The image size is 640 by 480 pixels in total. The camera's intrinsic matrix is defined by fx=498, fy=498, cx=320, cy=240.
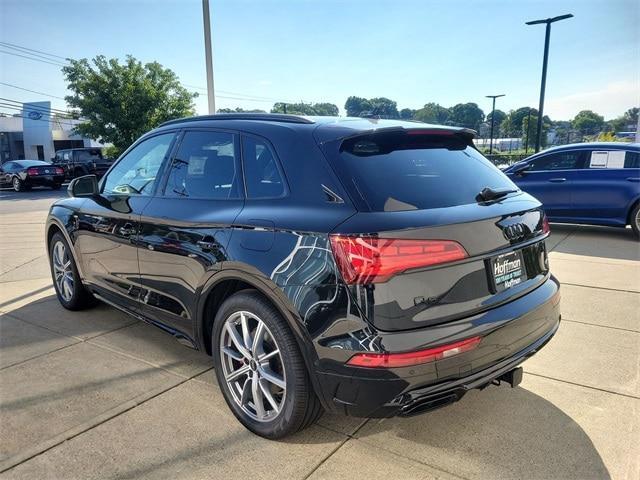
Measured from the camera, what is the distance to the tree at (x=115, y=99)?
26297mm

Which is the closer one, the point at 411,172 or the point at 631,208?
the point at 411,172

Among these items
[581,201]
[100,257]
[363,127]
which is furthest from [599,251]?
[100,257]

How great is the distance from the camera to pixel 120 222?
148 inches

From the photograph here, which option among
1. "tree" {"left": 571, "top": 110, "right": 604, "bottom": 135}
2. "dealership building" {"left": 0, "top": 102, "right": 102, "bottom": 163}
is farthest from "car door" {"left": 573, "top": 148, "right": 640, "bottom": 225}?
"tree" {"left": 571, "top": 110, "right": 604, "bottom": 135}

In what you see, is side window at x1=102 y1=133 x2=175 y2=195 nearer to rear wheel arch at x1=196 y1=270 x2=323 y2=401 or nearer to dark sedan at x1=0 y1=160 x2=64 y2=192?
rear wheel arch at x1=196 y1=270 x2=323 y2=401

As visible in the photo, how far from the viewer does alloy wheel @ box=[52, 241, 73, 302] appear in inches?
188

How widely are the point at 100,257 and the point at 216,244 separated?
1782 mm

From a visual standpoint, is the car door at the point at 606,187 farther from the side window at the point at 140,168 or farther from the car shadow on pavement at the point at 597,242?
the side window at the point at 140,168

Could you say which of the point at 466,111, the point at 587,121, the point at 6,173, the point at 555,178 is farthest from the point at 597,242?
the point at 587,121

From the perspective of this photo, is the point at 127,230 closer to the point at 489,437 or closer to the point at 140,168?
→ the point at 140,168

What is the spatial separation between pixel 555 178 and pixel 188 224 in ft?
25.3

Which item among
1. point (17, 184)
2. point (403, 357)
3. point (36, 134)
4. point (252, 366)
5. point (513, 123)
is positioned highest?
point (513, 123)

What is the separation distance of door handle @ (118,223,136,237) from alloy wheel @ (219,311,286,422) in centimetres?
123

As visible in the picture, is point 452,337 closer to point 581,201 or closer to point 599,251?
point 599,251
